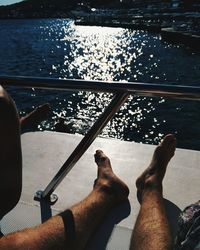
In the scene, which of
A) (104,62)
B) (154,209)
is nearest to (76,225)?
(154,209)

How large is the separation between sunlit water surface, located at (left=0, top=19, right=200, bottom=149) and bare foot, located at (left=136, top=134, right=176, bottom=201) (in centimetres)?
733

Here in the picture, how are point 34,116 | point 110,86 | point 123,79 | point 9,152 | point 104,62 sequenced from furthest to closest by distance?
point 104,62 < point 123,79 < point 34,116 < point 110,86 < point 9,152

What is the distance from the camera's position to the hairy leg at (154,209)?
2059mm

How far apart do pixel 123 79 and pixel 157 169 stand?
120 ft

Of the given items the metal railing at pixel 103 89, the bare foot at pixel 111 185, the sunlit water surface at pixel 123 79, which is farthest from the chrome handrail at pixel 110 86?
the sunlit water surface at pixel 123 79

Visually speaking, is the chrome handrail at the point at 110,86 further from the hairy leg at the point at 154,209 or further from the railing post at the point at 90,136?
the hairy leg at the point at 154,209

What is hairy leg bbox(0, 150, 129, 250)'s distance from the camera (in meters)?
2.02

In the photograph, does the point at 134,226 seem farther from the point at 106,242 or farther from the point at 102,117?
the point at 102,117

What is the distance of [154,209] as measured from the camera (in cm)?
235

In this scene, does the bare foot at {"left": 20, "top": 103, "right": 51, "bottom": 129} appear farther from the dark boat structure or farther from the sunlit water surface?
the sunlit water surface

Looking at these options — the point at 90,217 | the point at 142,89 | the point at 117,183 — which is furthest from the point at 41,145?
the point at 142,89

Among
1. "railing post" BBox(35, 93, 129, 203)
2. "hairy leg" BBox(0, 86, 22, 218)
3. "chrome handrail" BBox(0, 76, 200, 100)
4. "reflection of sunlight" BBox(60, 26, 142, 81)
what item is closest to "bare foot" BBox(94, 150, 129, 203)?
"railing post" BBox(35, 93, 129, 203)

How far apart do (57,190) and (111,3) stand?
641ft

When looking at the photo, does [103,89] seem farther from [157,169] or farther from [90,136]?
[157,169]
